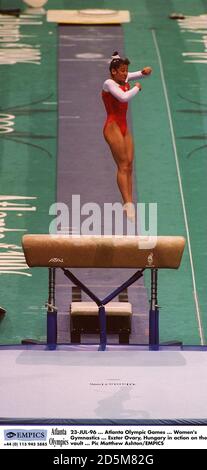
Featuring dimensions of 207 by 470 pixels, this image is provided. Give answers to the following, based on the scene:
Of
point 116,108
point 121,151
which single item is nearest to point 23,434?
point 121,151

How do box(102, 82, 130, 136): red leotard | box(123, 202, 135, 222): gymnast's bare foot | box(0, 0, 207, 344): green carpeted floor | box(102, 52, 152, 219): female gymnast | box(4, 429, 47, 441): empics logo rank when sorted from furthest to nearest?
box(0, 0, 207, 344): green carpeted floor, box(123, 202, 135, 222): gymnast's bare foot, box(102, 82, 130, 136): red leotard, box(102, 52, 152, 219): female gymnast, box(4, 429, 47, 441): empics logo

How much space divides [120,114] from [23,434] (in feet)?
8.74

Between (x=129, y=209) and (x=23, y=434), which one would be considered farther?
(x=129, y=209)

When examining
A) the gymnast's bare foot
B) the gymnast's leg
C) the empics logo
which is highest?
the gymnast's leg

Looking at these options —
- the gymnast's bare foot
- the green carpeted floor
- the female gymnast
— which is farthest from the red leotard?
the green carpeted floor

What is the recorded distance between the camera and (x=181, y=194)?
1210cm

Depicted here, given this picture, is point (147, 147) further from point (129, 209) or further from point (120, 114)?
point (120, 114)

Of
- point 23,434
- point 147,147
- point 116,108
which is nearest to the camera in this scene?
point 23,434

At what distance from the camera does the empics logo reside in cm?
812

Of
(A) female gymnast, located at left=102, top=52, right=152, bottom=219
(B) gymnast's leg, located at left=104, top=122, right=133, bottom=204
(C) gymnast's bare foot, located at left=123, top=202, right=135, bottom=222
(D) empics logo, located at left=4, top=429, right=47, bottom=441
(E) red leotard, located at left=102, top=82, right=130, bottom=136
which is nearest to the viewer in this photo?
(D) empics logo, located at left=4, top=429, right=47, bottom=441

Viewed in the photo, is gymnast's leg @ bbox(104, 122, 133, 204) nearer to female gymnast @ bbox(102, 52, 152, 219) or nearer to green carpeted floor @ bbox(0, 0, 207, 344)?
female gymnast @ bbox(102, 52, 152, 219)

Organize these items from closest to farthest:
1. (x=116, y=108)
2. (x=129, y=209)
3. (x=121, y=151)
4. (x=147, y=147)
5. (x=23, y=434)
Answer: (x=23, y=434)
(x=116, y=108)
(x=121, y=151)
(x=129, y=209)
(x=147, y=147)

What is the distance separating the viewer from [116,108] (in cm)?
973

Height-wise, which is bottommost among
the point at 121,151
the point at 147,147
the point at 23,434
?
the point at 23,434
